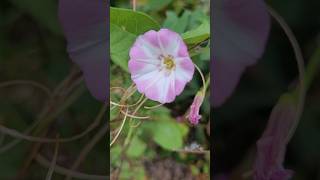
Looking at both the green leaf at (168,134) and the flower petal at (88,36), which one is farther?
the green leaf at (168,134)

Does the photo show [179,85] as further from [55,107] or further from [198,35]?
[55,107]

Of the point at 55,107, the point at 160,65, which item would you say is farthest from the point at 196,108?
the point at 55,107

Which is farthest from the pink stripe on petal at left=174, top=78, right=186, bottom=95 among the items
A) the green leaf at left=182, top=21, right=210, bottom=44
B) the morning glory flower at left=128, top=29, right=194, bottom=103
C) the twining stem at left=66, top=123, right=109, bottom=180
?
the twining stem at left=66, top=123, right=109, bottom=180

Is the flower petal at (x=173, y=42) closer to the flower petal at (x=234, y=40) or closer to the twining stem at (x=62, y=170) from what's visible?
the flower petal at (x=234, y=40)

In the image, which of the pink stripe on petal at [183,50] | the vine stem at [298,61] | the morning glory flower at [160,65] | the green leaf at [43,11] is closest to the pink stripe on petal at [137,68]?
the morning glory flower at [160,65]

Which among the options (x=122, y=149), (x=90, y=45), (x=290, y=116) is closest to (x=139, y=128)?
(x=122, y=149)

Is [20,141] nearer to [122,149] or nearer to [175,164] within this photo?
[122,149]
